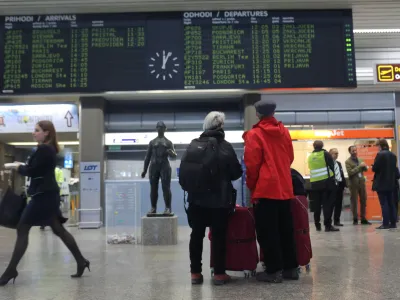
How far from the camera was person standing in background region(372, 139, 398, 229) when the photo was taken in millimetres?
8500

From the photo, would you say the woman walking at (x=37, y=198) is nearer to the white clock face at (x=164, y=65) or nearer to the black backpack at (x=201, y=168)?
the black backpack at (x=201, y=168)

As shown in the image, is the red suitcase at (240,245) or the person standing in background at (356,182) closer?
the red suitcase at (240,245)

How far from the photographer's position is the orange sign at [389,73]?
8.89 m

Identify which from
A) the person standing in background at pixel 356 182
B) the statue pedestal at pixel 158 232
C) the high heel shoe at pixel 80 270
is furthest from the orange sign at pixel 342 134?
the high heel shoe at pixel 80 270

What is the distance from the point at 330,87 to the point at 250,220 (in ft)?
13.2

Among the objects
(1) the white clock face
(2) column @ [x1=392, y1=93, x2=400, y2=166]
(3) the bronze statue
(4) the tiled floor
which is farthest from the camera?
(2) column @ [x1=392, y1=93, x2=400, y2=166]

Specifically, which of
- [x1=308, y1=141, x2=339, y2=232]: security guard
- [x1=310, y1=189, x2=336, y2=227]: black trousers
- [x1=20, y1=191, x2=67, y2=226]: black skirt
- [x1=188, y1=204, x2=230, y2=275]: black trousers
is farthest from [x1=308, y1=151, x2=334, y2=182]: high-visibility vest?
[x1=20, y1=191, x2=67, y2=226]: black skirt

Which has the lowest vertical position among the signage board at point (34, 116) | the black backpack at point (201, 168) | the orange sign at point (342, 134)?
the black backpack at point (201, 168)

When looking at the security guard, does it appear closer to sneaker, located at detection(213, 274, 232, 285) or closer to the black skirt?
sneaker, located at detection(213, 274, 232, 285)

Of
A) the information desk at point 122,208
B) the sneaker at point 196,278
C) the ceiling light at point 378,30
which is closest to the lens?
the sneaker at point 196,278

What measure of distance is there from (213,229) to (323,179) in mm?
4980

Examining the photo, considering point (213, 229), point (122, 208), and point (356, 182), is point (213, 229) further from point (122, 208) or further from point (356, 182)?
point (356, 182)

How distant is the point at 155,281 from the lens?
4.42m

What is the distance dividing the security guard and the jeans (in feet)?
3.48
